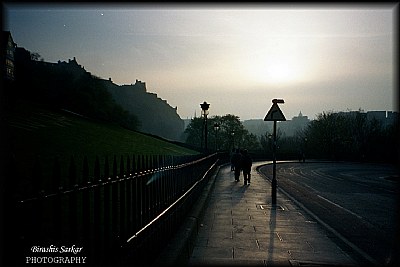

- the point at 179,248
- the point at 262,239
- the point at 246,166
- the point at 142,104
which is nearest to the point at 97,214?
the point at 179,248

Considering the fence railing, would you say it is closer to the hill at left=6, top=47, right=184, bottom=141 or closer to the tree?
the hill at left=6, top=47, right=184, bottom=141

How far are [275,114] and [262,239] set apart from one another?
6624mm

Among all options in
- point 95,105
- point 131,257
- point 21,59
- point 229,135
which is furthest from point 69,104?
point 229,135

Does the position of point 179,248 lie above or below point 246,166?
below

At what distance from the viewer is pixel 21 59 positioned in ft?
27.0

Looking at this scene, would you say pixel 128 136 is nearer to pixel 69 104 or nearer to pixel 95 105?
pixel 69 104

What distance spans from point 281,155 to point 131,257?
79109mm

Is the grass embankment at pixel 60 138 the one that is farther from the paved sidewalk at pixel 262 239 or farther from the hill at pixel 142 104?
the paved sidewalk at pixel 262 239

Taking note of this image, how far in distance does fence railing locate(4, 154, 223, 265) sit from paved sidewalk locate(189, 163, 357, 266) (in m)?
1.06

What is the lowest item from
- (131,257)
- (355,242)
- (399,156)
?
(355,242)

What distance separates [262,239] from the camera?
815 cm

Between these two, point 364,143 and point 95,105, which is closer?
point 95,105

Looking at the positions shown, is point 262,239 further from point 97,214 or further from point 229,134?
point 229,134

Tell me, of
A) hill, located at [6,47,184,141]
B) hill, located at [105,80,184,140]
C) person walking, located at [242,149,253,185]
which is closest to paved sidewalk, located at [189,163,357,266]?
hill, located at [105,80,184,140]
